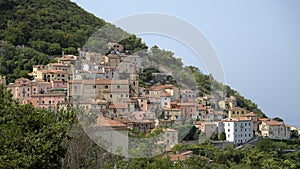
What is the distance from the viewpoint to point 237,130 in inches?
938

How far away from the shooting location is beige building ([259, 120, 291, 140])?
2566 centimetres

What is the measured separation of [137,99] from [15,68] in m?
8.32

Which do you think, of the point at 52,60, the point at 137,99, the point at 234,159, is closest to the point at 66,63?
the point at 52,60

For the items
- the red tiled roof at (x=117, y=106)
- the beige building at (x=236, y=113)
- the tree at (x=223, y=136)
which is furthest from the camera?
the beige building at (x=236, y=113)

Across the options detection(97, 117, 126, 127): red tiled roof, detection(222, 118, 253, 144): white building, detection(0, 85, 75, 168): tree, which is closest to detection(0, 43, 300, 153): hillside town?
detection(222, 118, 253, 144): white building

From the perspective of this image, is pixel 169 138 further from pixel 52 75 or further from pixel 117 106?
pixel 52 75

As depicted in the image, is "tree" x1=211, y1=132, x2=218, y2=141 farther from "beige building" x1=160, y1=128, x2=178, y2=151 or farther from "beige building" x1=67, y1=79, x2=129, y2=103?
"beige building" x1=160, y1=128, x2=178, y2=151

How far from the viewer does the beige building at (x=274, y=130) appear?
25.7 m

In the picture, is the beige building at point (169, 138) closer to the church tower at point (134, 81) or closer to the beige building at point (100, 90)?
the beige building at point (100, 90)

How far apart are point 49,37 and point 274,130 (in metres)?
12.9

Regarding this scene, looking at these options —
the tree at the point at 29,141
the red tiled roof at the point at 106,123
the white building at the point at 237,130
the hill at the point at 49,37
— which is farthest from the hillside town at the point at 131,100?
the tree at the point at 29,141

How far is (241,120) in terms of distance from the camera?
79.8 feet

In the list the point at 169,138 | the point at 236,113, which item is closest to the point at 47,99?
the point at 169,138

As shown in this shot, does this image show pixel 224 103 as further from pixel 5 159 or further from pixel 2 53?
pixel 5 159
